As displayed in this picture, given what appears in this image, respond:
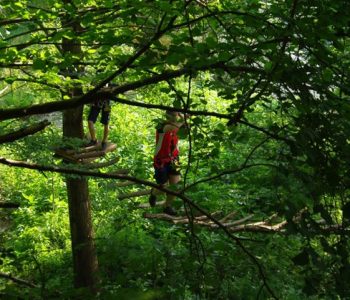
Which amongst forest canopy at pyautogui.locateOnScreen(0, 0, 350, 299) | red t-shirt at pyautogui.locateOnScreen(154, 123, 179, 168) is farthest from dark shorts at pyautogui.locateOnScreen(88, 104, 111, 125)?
red t-shirt at pyautogui.locateOnScreen(154, 123, 179, 168)

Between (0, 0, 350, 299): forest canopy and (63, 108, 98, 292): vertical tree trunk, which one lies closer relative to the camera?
(0, 0, 350, 299): forest canopy

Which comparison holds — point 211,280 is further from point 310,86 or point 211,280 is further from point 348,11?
point 348,11

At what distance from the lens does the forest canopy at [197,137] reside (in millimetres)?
1789

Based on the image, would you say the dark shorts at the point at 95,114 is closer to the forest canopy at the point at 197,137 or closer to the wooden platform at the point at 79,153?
the wooden platform at the point at 79,153

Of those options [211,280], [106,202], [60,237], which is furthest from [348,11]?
[60,237]

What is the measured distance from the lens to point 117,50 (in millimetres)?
4090

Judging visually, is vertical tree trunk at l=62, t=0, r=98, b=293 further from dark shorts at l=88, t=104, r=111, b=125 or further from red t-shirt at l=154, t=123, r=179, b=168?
red t-shirt at l=154, t=123, r=179, b=168

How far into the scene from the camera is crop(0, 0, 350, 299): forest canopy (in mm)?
1789

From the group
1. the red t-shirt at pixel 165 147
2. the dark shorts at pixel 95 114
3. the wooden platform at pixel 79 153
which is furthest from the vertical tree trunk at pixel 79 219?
the red t-shirt at pixel 165 147

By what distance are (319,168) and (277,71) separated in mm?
404

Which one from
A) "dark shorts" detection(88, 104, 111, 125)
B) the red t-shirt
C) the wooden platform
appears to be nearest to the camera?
the wooden platform

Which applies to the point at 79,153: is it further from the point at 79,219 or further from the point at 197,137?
the point at 197,137

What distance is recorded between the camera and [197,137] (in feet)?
10.2

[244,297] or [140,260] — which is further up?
[140,260]
